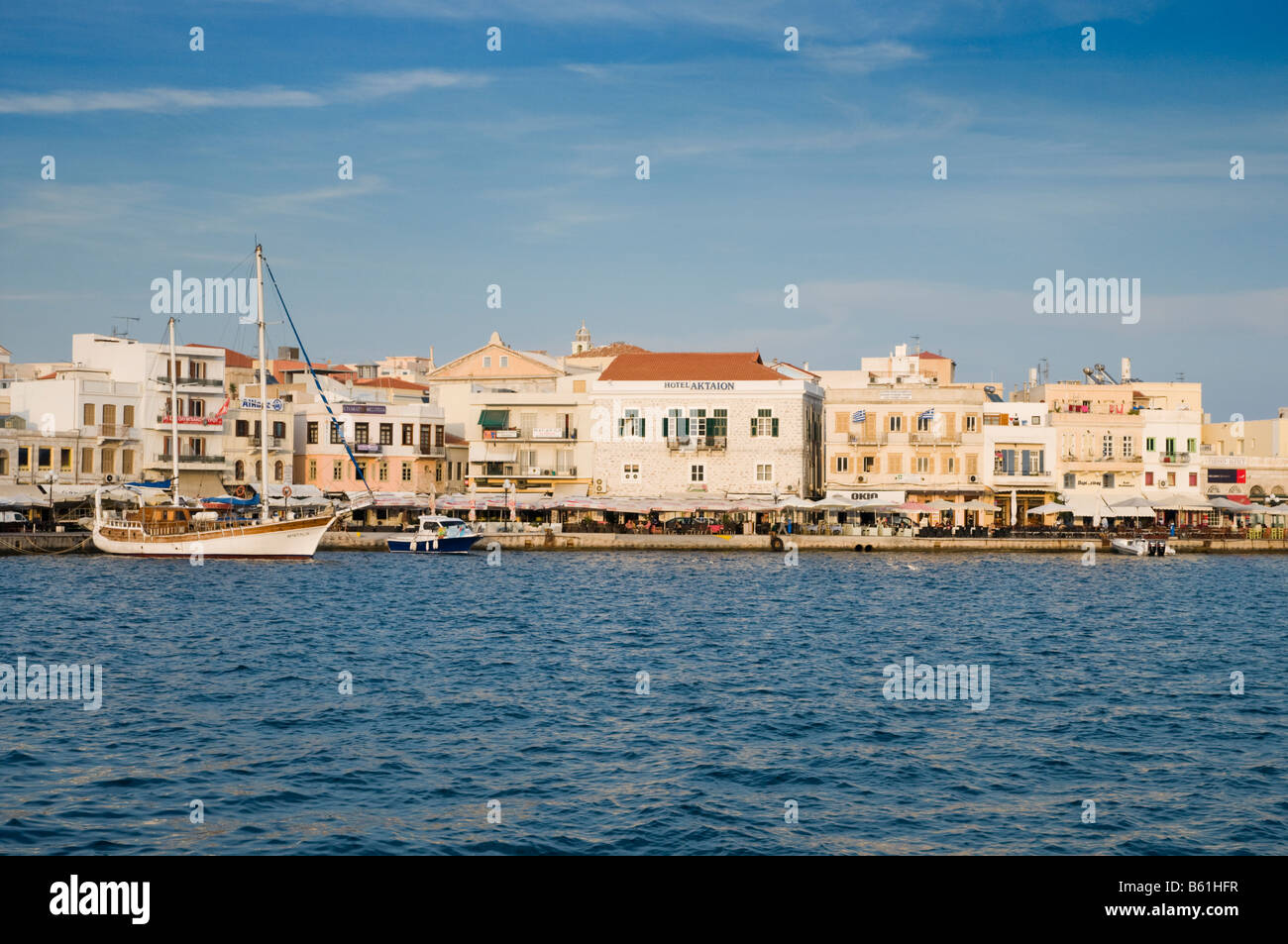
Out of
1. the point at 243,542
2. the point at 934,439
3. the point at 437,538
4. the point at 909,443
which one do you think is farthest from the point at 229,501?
the point at 934,439

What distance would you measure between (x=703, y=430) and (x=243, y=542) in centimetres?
2688

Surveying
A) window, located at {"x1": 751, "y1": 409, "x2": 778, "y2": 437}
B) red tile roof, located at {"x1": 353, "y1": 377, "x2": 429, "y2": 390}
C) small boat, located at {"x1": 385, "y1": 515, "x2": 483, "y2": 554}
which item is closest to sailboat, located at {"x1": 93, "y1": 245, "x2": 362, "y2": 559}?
small boat, located at {"x1": 385, "y1": 515, "x2": 483, "y2": 554}

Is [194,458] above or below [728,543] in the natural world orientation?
above

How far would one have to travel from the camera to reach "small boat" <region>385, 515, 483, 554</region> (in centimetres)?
6644

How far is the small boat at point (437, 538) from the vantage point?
218ft

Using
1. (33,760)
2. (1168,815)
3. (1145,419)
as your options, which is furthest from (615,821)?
(1145,419)

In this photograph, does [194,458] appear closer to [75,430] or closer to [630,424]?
[75,430]

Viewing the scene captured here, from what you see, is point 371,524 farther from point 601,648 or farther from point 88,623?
point 601,648

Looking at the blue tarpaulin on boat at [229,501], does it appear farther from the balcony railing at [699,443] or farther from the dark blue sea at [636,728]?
the balcony railing at [699,443]

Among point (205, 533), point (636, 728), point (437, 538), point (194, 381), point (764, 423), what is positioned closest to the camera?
point (636, 728)

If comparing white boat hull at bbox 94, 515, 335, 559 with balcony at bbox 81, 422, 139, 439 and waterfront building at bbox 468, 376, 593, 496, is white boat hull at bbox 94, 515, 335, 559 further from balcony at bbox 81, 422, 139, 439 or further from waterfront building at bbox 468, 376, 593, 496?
waterfront building at bbox 468, 376, 593, 496

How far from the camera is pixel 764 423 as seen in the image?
2864 inches

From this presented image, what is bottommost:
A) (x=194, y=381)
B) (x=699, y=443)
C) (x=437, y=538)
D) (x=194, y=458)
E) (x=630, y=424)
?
(x=437, y=538)
